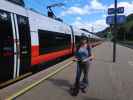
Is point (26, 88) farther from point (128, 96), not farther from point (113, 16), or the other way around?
point (113, 16)

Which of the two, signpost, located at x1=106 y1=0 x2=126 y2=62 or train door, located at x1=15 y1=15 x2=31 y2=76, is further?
signpost, located at x1=106 y1=0 x2=126 y2=62

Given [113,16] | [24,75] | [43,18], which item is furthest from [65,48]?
[24,75]

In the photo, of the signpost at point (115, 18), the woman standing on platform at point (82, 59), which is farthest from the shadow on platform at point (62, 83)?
the signpost at point (115, 18)

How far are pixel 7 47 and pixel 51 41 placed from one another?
974 centimetres

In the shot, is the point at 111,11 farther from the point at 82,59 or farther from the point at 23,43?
the point at 82,59

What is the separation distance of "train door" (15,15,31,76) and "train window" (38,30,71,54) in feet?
9.57

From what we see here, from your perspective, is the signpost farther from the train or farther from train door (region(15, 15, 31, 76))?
train door (region(15, 15, 31, 76))

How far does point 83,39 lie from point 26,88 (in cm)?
241

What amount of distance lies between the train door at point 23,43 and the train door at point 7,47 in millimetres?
635

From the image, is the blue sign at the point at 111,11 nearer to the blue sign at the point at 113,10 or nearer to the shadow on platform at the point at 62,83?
the blue sign at the point at 113,10

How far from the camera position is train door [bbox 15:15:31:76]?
12742 millimetres

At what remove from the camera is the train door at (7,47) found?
1100cm

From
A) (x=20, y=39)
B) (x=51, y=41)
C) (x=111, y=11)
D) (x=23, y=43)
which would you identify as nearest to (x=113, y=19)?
(x=111, y=11)

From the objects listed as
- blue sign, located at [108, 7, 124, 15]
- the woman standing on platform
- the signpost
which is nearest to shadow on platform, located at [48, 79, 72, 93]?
Answer: the woman standing on platform
